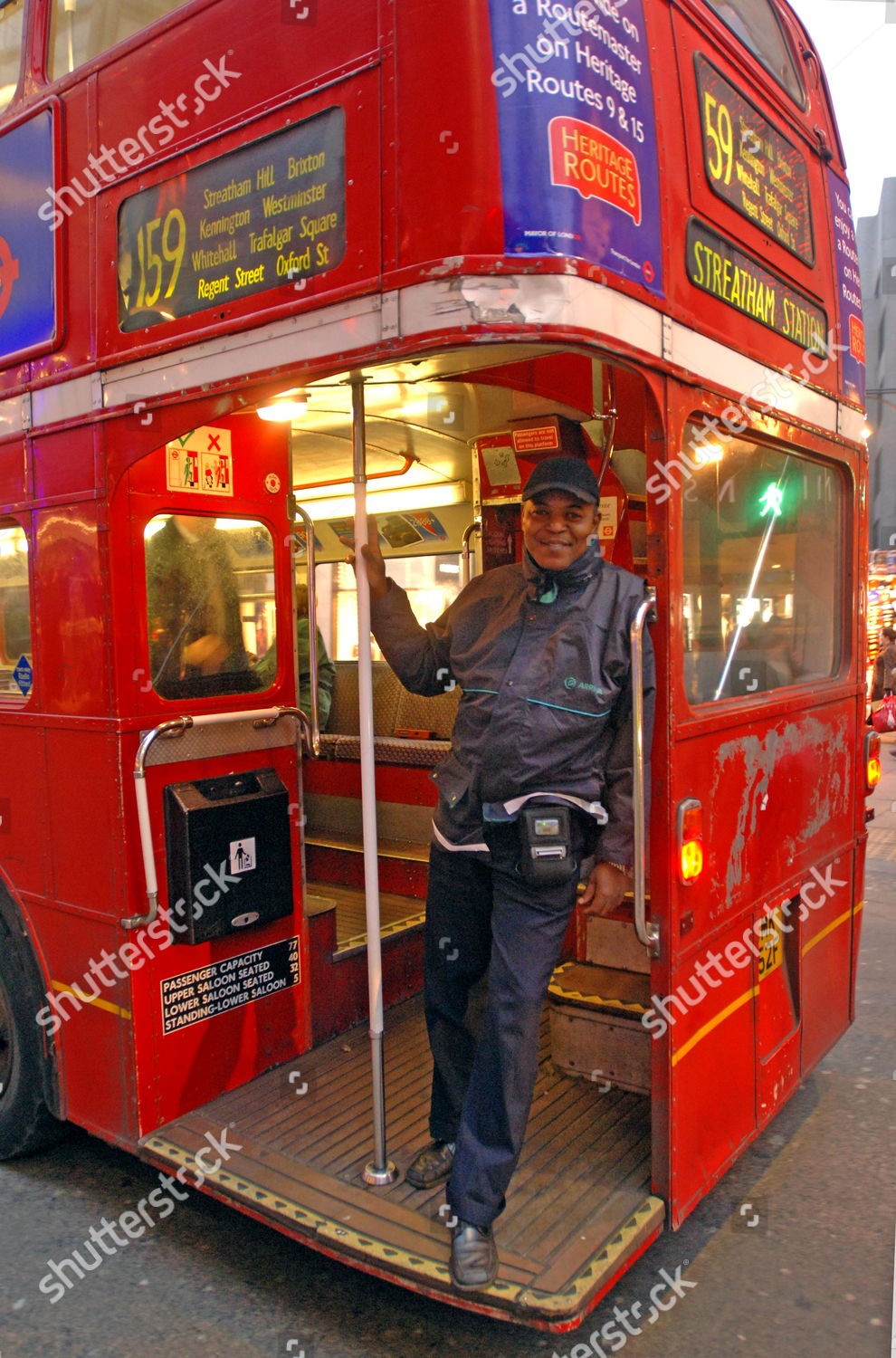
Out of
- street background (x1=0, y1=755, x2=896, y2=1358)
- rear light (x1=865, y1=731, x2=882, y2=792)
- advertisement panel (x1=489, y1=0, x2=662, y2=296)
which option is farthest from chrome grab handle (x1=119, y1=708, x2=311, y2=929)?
rear light (x1=865, y1=731, x2=882, y2=792)

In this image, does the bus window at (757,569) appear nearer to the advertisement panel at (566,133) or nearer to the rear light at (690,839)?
the rear light at (690,839)

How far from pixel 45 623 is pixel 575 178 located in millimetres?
2044

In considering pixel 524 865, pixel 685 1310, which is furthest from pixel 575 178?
pixel 685 1310

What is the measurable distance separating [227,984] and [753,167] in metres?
3.03

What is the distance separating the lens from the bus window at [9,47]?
3.25 m

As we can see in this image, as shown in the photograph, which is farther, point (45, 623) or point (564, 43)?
point (45, 623)

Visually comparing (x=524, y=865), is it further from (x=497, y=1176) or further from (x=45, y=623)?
(x=45, y=623)

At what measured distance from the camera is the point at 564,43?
6.97 ft

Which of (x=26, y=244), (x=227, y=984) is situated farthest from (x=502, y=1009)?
(x=26, y=244)

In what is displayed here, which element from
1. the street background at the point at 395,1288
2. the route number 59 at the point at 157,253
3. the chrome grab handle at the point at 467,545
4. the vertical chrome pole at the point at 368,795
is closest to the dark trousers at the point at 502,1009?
the vertical chrome pole at the point at 368,795

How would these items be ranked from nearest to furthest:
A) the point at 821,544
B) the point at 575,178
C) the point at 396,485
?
1. the point at 575,178
2. the point at 821,544
3. the point at 396,485

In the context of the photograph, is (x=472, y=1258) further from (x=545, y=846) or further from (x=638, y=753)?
(x=638, y=753)

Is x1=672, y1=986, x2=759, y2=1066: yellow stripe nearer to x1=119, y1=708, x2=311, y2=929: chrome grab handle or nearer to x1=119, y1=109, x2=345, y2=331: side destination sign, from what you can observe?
x1=119, y1=708, x2=311, y2=929: chrome grab handle

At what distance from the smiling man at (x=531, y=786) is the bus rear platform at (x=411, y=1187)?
114 millimetres
